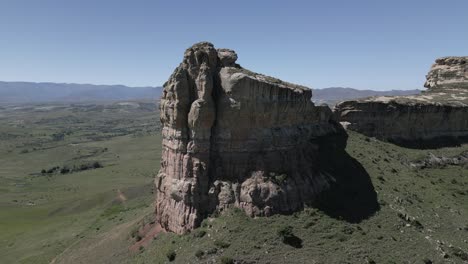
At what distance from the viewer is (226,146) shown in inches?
1971

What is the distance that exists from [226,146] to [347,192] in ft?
62.8

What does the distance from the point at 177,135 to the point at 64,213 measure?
77.7 metres

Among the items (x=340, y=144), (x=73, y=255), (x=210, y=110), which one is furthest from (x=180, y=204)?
(x=340, y=144)

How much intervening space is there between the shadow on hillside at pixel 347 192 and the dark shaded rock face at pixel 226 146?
2254 millimetres

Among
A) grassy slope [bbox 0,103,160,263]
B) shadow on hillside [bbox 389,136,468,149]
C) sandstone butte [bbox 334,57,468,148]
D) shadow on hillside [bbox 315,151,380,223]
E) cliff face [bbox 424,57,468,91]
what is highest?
cliff face [bbox 424,57,468,91]

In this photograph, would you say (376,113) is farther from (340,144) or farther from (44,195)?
(44,195)

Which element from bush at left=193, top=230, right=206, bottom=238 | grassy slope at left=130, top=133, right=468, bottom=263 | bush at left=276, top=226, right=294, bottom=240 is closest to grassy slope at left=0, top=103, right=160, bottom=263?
bush at left=193, top=230, right=206, bottom=238

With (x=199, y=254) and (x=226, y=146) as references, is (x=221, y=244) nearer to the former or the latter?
(x=199, y=254)

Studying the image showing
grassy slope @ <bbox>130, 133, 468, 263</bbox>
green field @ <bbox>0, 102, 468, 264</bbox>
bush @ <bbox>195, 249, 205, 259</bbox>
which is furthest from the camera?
green field @ <bbox>0, 102, 468, 264</bbox>

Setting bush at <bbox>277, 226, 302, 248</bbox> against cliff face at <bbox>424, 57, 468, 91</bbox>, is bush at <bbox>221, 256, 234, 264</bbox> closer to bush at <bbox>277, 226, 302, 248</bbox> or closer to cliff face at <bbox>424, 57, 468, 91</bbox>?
bush at <bbox>277, 226, 302, 248</bbox>

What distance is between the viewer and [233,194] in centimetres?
4884

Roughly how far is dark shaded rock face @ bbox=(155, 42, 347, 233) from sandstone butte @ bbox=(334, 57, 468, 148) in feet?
112

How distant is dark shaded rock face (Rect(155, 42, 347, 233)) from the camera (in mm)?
48750

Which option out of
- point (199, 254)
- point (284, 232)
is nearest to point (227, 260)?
point (199, 254)
